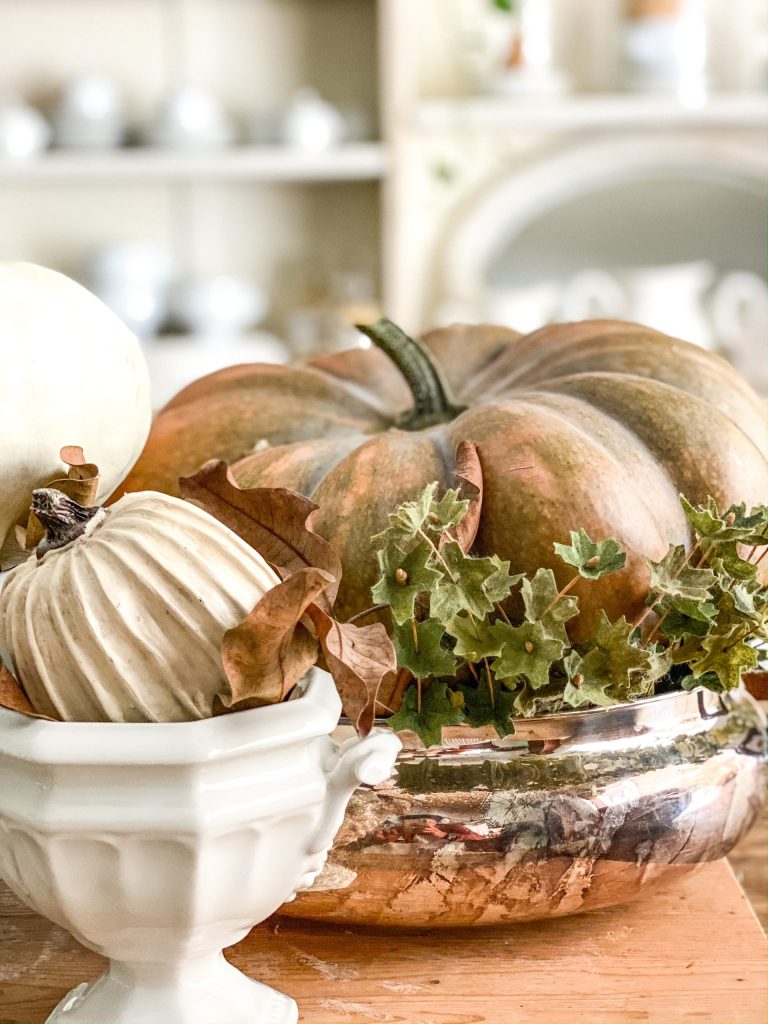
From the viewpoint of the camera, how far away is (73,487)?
0.42 meters

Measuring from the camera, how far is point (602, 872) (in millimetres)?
467

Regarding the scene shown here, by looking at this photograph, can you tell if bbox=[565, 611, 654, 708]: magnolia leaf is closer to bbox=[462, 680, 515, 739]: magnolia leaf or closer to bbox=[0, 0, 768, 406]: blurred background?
bbox=[462, 680, 515, 739]: magnolia leaf

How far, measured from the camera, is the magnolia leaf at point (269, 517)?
40 cm

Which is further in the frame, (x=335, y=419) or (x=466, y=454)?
(x=335, y=419)

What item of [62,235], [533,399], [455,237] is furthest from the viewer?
[62,235]

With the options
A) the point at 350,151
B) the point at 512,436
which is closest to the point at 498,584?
the point at 512,436

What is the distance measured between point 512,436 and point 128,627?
21 cm

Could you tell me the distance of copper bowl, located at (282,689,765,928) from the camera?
454 millimetres

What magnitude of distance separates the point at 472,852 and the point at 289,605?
0.16m

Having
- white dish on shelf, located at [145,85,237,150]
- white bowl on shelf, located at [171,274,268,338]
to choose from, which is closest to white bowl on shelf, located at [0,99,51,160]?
white dish on shelf, located at [145,85,237,150]

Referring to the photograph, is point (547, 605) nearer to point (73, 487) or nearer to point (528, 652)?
point (528, 652)

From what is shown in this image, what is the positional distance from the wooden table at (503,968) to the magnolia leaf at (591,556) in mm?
158

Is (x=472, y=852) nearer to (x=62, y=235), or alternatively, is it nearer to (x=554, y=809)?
(x=554, y=809)

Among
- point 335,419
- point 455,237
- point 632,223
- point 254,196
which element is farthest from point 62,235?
point 335,419
